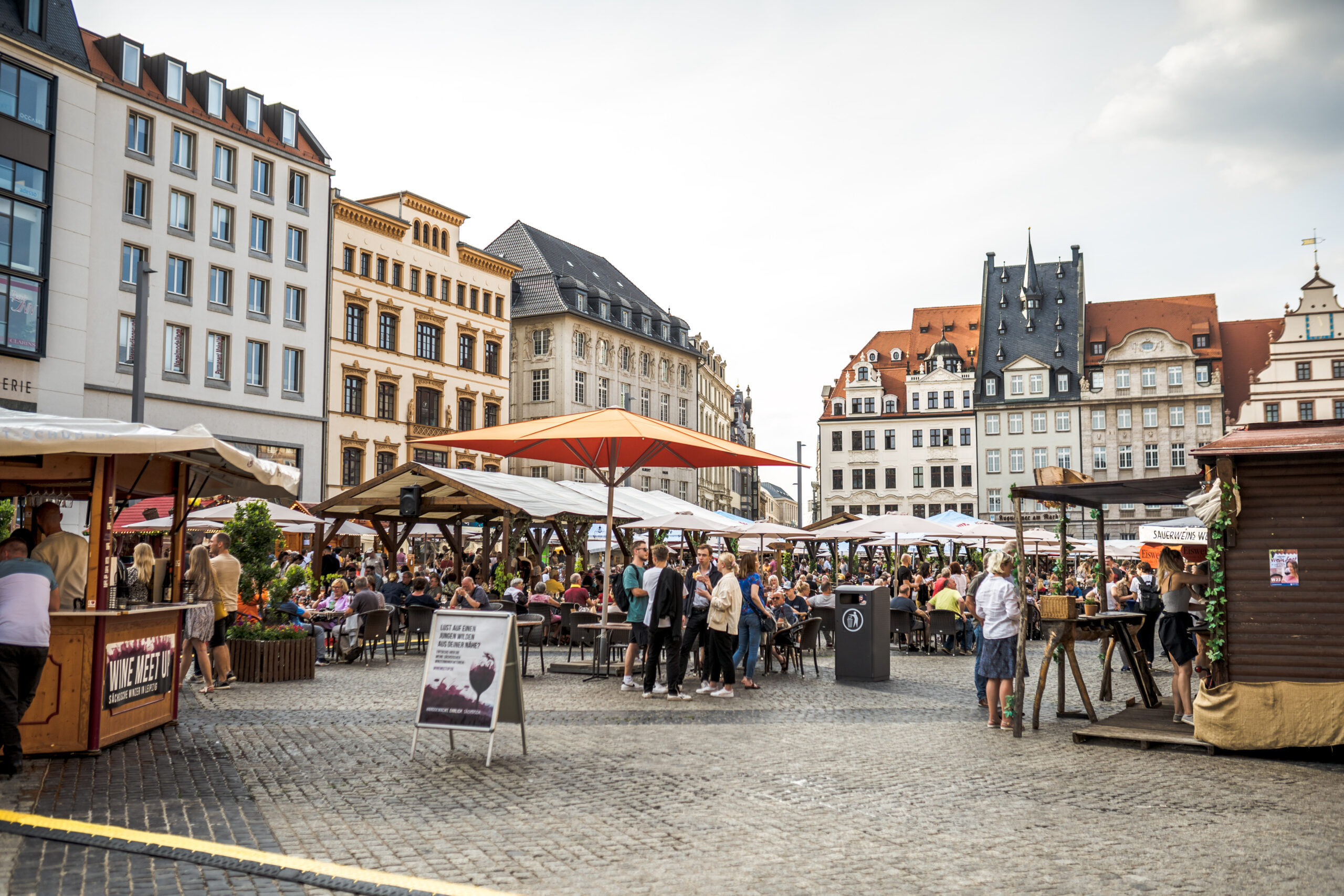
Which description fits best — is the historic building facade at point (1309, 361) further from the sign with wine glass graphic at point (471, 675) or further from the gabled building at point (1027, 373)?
the sign with wine glass graphic at point (471, 675)

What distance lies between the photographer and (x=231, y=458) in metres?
10.2

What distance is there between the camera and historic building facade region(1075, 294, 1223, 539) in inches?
2980

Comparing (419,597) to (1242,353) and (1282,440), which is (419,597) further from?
(1242,353)

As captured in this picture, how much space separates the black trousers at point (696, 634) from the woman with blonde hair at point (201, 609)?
559 cm

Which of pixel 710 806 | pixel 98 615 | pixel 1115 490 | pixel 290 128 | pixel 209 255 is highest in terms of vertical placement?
pixel 290 128

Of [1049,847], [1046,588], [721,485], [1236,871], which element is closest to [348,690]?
[1049,847]

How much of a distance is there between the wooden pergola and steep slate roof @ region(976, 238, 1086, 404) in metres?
59.9

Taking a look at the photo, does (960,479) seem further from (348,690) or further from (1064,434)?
(348,690)

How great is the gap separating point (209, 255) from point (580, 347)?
26751mm

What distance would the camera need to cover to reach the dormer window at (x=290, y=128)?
157 feet

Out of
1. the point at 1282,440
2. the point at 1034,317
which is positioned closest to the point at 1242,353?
the point at 1034,317

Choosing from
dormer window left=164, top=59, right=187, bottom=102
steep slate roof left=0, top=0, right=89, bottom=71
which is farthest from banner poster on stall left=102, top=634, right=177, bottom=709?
dormer window left=164, top=59, right=187, bottom=102

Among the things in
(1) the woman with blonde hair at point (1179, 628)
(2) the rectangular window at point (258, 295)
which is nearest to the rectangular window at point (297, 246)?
(2) the rectangular window at point (258, 295)

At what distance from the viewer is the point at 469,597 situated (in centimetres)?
1739
